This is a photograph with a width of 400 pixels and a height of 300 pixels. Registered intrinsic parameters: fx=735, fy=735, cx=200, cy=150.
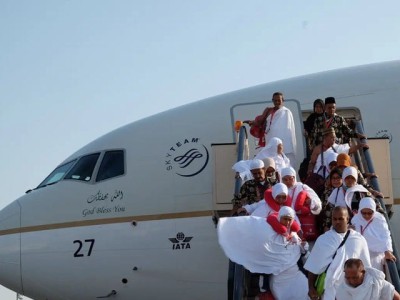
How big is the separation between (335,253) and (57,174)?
691 centimetres

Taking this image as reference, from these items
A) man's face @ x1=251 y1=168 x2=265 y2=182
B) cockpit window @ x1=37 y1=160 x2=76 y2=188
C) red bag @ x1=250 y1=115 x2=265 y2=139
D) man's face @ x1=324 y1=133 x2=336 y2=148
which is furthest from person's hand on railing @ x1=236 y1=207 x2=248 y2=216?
cockpit window @ x1=37 y1=160 x2=76 y2=188

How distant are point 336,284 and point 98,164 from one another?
621 cm

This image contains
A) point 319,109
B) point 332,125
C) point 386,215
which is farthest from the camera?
point 319,109

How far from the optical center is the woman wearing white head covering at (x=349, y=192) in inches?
313

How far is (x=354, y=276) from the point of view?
20.3ft

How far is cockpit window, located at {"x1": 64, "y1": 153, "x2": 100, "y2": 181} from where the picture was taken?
473 inches

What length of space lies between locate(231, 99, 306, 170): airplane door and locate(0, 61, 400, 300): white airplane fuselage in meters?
0.02

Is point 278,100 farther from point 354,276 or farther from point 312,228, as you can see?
point 354,276

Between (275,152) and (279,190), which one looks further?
(275,152)

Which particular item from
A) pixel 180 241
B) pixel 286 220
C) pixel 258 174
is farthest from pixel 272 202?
pixel 180 241

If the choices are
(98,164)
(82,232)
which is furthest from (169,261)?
(98,164)

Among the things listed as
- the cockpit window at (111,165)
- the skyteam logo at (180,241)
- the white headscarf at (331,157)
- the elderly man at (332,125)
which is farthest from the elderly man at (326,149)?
the cockpit window at (111,165)

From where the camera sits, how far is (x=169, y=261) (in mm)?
10914

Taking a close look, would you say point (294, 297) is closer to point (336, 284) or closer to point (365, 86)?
point (336, 284)
